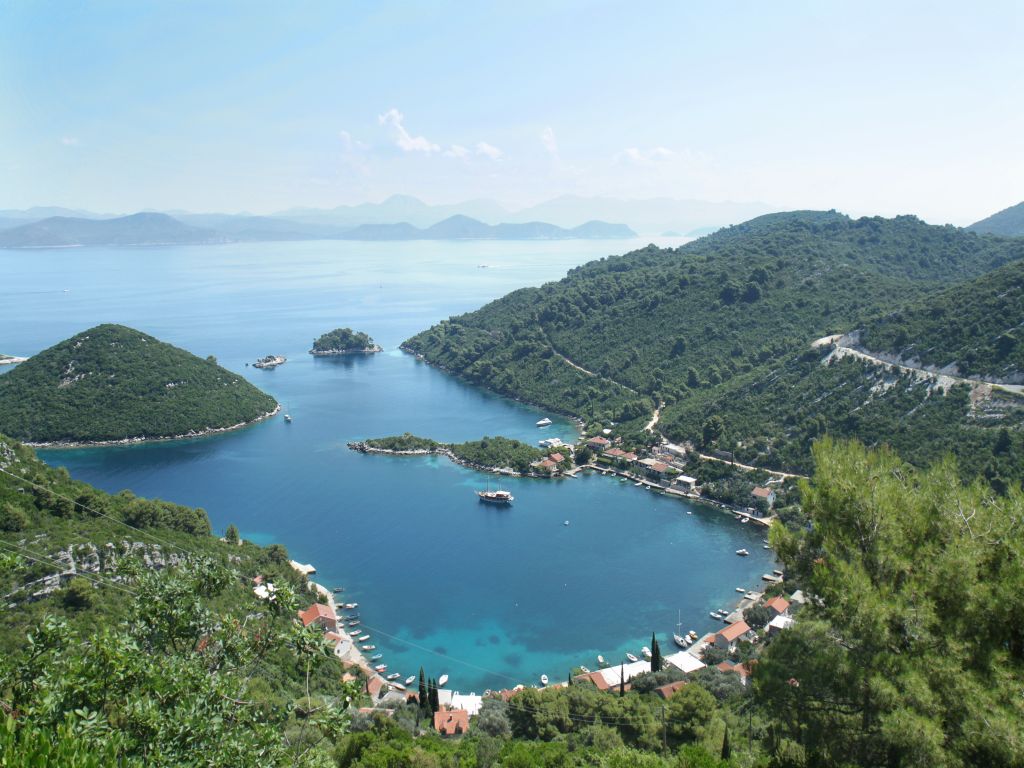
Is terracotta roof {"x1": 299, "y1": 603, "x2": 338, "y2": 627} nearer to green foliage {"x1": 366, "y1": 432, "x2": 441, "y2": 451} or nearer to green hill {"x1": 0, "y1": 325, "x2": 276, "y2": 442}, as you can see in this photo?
green foliage {"x1": 366, "y1": 432, "x2": 441, "y2": 451}

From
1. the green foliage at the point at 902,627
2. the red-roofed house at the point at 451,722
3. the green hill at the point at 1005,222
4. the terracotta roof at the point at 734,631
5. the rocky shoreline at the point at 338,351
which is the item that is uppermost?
the green hill at the point at 1005,222

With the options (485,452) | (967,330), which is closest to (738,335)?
(967,330)

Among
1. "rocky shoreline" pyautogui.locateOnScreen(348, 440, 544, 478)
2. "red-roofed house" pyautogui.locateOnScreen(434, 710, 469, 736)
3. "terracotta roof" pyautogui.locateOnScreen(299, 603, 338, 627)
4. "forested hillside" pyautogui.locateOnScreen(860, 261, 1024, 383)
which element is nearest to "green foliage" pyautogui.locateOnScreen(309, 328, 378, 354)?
"rocky shoreline" pyautogui.locateOnScreen(348, 440, 544, 478)

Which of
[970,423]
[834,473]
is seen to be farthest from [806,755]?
[970,423]

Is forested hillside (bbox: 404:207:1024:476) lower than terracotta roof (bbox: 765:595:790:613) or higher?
higher

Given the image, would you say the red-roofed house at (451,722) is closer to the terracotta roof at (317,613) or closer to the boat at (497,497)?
the terracotta roof at (317,613)

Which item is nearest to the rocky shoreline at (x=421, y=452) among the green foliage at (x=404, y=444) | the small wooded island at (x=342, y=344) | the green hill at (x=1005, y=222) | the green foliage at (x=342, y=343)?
the green foliage at (x=404, y=444)

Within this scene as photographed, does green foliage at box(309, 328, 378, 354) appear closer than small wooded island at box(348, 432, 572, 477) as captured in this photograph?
No
